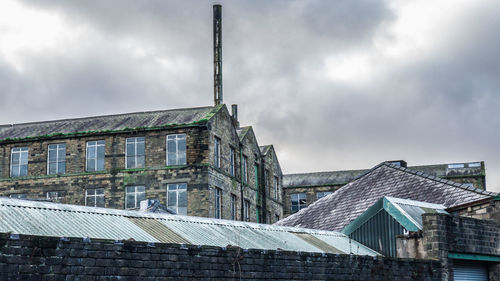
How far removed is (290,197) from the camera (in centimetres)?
6181

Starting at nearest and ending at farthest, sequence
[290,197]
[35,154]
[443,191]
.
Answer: [443,191] → [35,154] → [290,197]

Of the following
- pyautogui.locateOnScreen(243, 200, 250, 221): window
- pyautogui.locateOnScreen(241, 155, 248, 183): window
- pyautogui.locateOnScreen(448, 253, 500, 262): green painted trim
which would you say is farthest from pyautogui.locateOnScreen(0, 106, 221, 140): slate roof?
pyautogui.locateOnScreen(448, 253, 500, 262): green painted trim

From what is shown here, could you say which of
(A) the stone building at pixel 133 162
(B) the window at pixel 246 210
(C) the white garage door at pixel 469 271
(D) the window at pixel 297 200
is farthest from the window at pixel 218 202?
(D) the window at pixel 297 200

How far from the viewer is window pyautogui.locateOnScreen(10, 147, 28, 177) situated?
4122 centimetres

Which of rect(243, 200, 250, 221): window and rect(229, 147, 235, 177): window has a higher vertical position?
rect(229, 147, 235, 177): window

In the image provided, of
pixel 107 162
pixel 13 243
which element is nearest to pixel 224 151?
pixel 107 162

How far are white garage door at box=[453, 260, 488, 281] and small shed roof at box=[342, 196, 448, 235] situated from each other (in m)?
1.61

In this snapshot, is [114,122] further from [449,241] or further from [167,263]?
[167,263]

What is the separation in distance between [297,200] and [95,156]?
81.8 feet

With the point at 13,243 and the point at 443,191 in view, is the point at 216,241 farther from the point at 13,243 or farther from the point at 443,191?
the point at 443,191

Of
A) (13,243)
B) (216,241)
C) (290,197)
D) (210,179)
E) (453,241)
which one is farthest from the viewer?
(290,197)

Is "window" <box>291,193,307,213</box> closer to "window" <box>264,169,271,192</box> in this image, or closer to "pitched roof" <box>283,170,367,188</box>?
"pitched roof" <box>283,170,367,188</box>

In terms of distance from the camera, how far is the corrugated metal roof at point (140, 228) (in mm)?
13820

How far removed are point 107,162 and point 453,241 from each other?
24.4 m
